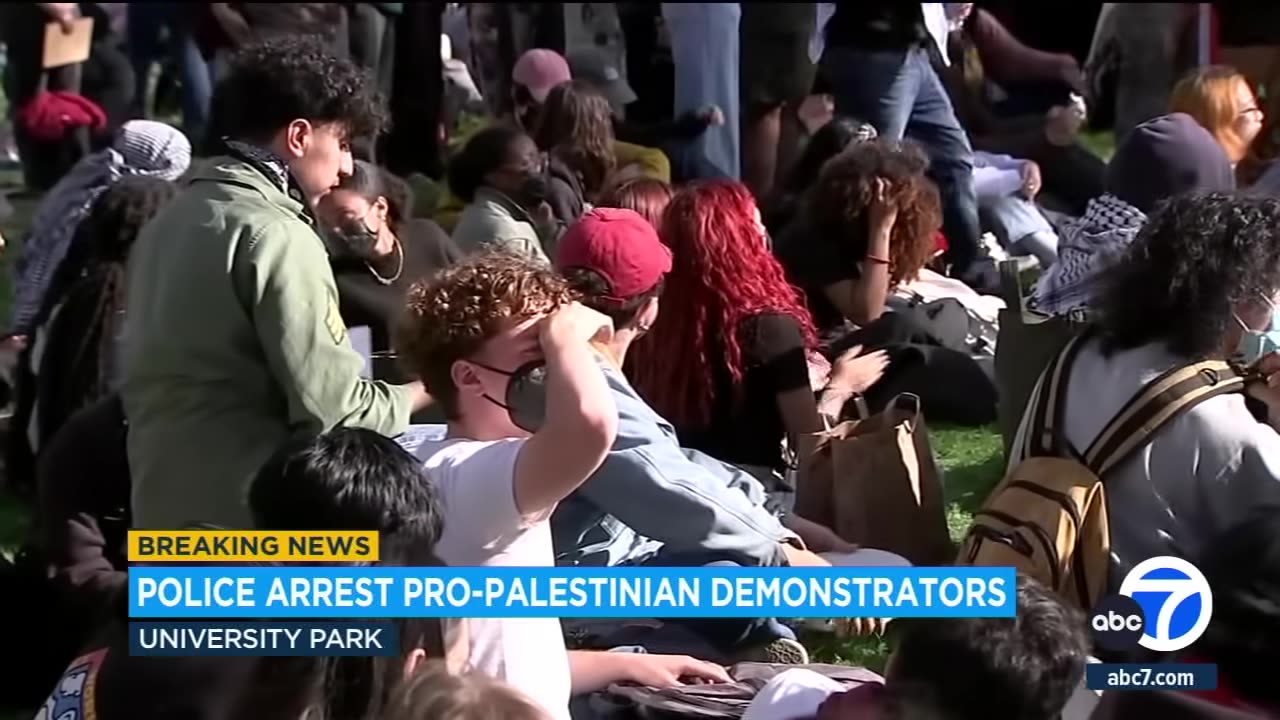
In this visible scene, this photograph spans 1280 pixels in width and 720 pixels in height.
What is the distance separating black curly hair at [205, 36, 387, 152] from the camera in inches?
135

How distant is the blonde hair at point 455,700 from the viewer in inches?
88.0

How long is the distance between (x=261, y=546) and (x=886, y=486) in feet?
6.58

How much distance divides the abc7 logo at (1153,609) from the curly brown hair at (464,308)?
103 centimetres

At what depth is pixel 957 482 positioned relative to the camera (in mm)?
5359

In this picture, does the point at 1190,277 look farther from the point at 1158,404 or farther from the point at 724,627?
the point at 724,627

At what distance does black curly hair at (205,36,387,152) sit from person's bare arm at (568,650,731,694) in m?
1.08

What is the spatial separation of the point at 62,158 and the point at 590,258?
6563mm

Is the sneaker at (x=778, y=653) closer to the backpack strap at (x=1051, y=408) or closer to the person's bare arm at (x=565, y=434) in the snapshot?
the backpack strap at (x=1051, y=408)

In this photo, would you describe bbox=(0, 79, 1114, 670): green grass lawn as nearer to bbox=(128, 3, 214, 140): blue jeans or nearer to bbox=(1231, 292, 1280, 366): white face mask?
bbox=(1231, 292, 1280, 366): white face mask

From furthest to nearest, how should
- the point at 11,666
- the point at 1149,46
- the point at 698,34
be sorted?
the point at 1149,46
the point at 698,34
the point at 11,666

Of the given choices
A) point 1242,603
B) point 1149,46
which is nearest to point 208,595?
point 1242,603

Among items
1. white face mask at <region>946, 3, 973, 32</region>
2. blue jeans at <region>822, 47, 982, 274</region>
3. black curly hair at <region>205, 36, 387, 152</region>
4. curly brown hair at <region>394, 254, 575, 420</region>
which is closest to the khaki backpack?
curly brown hair at <region>394, 254, 575, 420</region>

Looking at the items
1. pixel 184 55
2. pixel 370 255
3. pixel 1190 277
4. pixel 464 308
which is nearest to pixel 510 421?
pixel 464 308

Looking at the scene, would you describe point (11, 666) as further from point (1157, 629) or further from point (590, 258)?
point (1157, 629)
